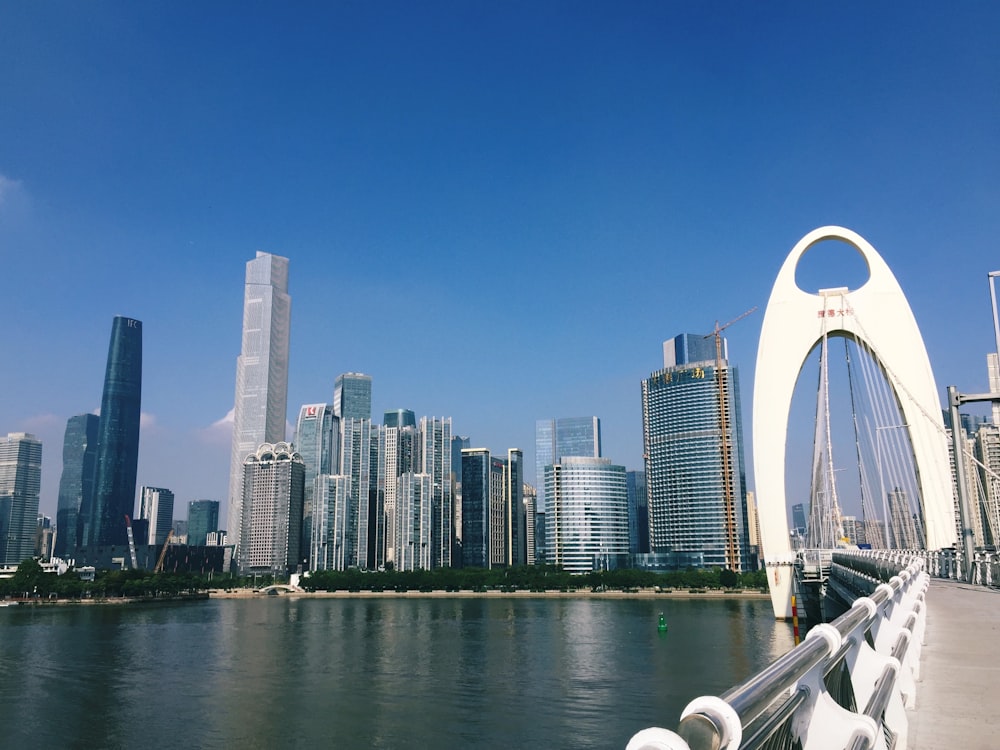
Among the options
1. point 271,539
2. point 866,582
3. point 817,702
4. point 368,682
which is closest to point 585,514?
point 271,539

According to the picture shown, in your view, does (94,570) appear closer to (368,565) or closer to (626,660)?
(368,565)

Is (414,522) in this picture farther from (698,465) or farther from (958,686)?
(958,686)

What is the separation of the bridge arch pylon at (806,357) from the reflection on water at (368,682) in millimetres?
8152

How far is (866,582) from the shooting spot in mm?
28656

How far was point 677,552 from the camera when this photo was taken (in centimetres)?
15750

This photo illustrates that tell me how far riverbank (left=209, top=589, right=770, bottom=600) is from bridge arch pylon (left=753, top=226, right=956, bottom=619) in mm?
73046


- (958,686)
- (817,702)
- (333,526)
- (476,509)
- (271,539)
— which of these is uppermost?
(476,509)

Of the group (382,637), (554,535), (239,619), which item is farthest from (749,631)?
(554,535)

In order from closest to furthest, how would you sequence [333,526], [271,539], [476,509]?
[333,526]
[271,539]
[476,509]

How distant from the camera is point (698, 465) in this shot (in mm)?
165000

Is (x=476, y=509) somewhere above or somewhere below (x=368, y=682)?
above

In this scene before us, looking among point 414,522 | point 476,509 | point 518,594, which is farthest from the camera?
point 476,509

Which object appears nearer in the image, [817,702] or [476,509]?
[817,702]

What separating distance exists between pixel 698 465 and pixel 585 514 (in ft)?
87.9
